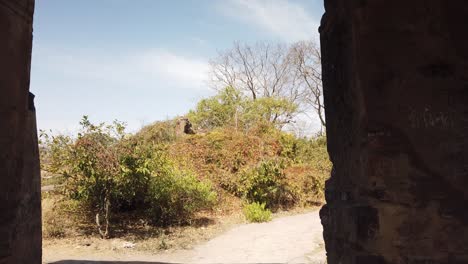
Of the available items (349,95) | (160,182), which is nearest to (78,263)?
(160,182)

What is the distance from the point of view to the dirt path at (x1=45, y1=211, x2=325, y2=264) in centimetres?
695

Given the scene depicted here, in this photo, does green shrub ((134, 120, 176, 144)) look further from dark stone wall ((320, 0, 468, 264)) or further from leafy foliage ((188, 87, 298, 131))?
dark stone wall ((320, 0, 468, 264))

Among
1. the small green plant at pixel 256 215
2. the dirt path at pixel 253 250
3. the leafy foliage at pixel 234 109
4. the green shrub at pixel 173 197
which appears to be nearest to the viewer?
the dirt path at pixel 253 250

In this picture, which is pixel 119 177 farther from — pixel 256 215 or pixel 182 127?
pixel 182 127

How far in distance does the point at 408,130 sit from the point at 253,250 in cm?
590

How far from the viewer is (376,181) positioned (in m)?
2.22

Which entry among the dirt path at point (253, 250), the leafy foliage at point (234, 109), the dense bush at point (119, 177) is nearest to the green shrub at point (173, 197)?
the dense bush at point (119, 177)

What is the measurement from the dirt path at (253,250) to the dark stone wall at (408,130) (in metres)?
4.35

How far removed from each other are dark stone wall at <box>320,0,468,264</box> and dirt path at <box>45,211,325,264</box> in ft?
14.3

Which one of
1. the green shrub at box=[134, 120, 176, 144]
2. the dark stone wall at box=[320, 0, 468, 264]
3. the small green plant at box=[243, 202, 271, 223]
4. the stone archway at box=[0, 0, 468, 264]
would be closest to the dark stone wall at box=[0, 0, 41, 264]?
the stone archway at box=[0, 0, 468, 264]

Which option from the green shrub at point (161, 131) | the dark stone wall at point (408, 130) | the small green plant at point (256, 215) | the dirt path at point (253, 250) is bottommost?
the dirt path at point (253, 250)

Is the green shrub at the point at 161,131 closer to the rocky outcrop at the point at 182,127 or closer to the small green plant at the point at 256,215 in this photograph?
the rocky outcrop at the point at 182,127

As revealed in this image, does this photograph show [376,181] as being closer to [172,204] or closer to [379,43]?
[379,43]

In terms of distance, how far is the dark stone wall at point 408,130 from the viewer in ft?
7.17
